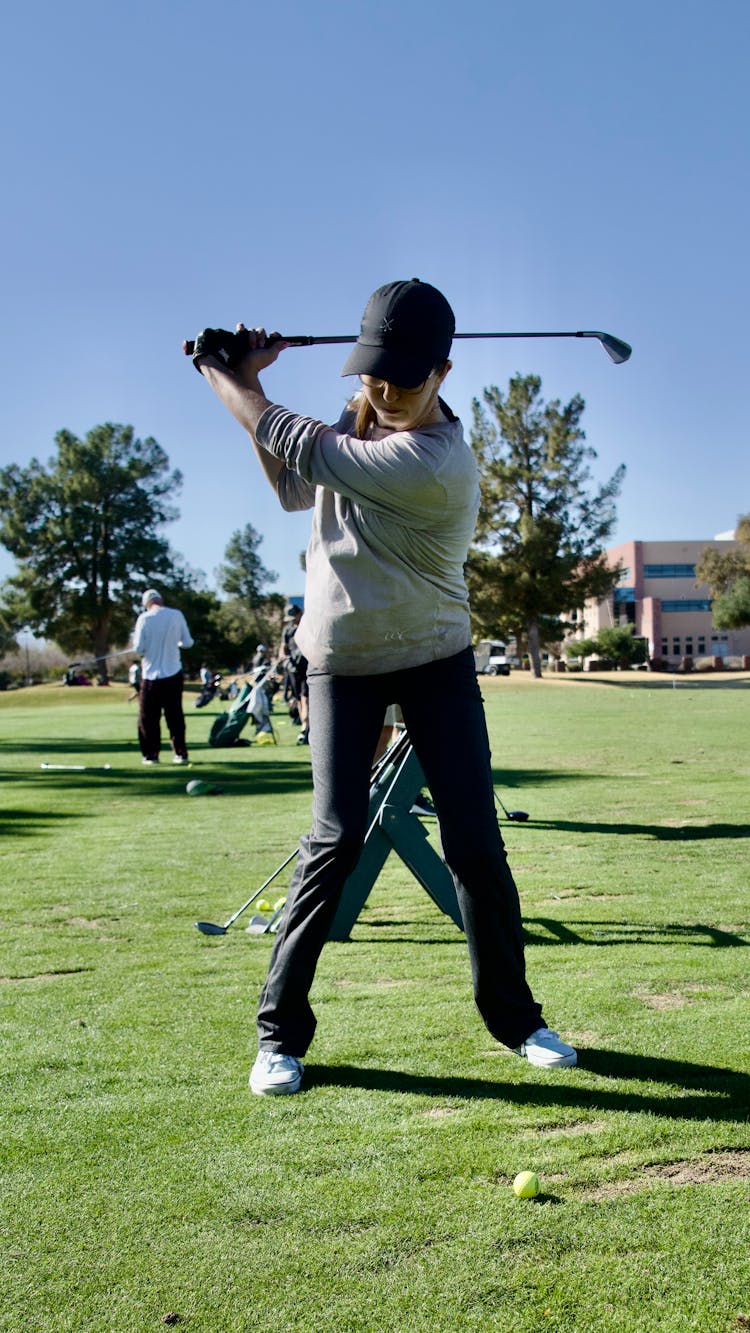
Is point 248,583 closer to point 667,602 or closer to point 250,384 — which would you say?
point 667,602

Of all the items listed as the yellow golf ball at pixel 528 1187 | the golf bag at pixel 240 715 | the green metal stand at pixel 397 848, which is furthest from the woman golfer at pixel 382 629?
the golf bag at pixel 240 715

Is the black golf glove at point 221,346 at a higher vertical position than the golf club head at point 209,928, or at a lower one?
higher

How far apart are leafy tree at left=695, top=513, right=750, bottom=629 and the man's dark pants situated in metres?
59.6

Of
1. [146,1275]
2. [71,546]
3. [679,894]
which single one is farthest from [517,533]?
[146,1275]

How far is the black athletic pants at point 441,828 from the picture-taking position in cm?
331

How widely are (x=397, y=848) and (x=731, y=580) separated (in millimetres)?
72301

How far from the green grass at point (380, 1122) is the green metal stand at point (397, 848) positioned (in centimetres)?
19

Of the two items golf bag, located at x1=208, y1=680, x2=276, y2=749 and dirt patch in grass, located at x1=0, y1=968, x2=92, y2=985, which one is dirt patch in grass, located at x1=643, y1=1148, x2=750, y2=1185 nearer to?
dirt patch in grass, located at x1=0, y1=968, x2=92, y2=985

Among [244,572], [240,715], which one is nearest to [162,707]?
[240,715]

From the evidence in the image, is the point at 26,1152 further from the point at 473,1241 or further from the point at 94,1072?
the point at 473,1241

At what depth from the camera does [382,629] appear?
321 centimetres

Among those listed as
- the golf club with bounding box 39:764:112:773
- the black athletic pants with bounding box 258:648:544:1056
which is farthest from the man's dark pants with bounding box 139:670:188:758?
the black athletic pants with bounding box 258:648:544:1056

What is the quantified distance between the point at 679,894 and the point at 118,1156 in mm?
3843

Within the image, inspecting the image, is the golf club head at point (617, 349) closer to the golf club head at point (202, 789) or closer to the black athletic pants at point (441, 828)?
the black athletic pants at point (441, 828)
